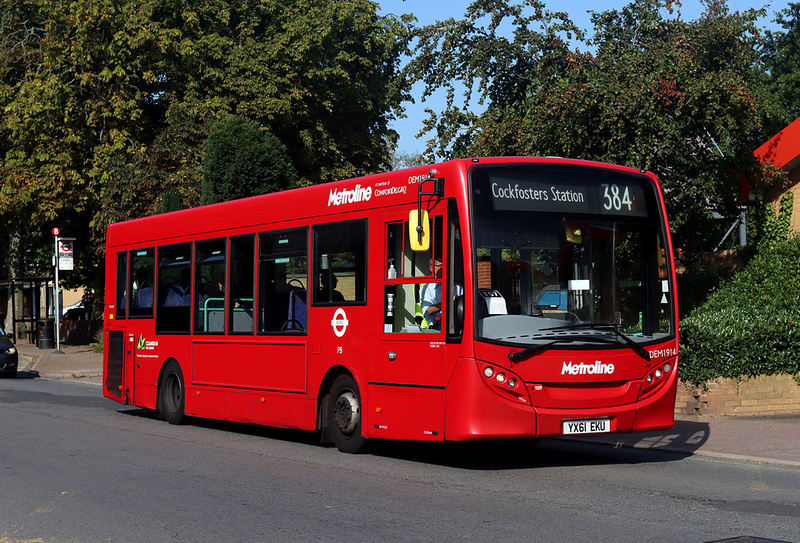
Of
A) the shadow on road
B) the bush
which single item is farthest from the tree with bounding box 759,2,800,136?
the shadow on road

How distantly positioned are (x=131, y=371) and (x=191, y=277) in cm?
277

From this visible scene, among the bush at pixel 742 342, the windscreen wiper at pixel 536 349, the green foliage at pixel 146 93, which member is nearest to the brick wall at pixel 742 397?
the bush at pixel 742 342

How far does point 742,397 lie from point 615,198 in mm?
5621

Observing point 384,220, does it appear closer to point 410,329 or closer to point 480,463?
point 410,329

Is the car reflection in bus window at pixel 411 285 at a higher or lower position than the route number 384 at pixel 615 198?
lower

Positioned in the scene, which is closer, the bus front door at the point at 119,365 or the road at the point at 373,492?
the road at the point at 373,492

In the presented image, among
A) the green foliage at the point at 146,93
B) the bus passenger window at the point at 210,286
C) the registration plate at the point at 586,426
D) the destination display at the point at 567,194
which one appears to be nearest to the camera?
the registration plate at the point at 586,426

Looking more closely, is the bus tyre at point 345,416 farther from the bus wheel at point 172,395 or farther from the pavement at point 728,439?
the bus wheel at point 172,395

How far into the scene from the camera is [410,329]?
418 inches

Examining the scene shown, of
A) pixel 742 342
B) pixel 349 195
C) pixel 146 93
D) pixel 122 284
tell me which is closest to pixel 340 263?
pixel 349 195

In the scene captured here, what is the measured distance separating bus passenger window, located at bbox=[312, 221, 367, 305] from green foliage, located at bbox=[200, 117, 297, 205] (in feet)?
52.0

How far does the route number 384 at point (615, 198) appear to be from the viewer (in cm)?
1070

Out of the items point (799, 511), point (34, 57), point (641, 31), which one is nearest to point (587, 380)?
point (799, 511)

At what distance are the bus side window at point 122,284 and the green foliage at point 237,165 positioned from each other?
10426 millimetres
